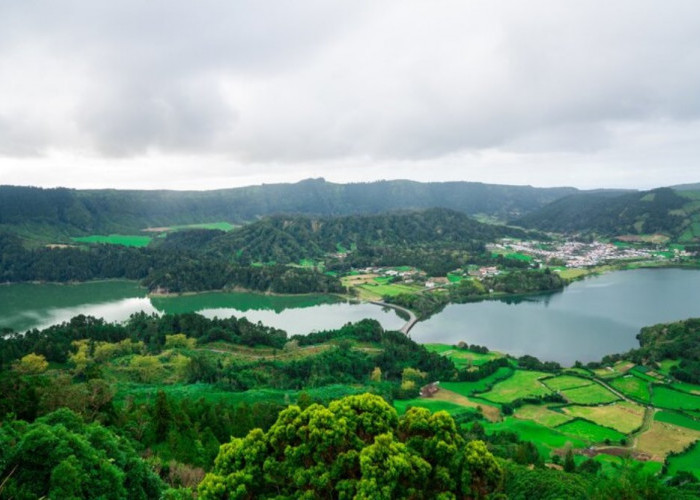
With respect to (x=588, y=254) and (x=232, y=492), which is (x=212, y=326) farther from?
(x=588, y=254)

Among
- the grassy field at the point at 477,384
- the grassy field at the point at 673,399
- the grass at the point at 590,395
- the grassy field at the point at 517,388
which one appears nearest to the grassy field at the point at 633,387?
the grassy field at the point at 673,399

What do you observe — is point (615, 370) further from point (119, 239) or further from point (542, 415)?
point (119, 239)

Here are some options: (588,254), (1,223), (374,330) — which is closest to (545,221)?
(588,254)

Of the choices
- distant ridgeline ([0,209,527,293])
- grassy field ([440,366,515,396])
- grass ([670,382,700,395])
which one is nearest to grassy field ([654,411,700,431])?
grass ([670,382,700,395])

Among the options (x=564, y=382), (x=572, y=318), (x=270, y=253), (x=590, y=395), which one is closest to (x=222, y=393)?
(x=564, y=382)

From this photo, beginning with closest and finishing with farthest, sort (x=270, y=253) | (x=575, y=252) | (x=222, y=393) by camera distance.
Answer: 1. (x=222, y=393)
2. (x=575, y=252)
3. (x=270, y=253)

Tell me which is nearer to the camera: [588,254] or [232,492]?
[232,492]
